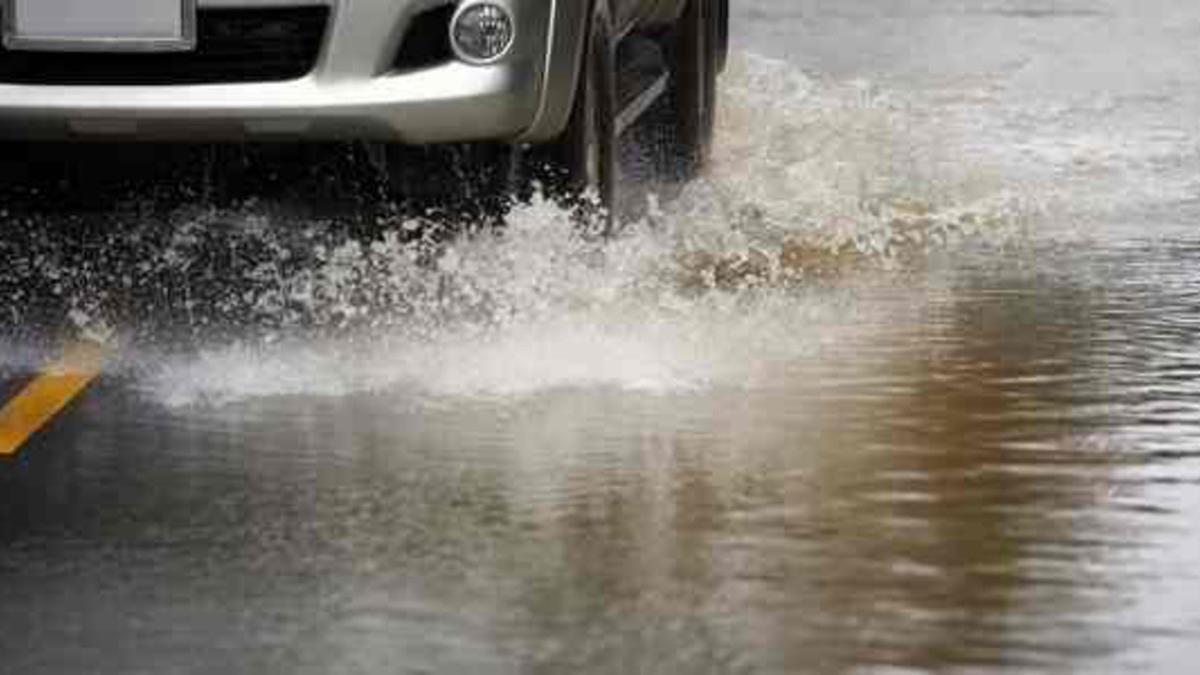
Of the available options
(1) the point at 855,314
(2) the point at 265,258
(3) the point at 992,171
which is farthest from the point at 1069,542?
(3) the point at 992,171

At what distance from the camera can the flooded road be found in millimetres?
6867

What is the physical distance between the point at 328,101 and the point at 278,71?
18 centimetres

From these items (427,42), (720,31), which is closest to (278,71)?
(427,42)

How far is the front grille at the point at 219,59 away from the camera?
10.4 meters

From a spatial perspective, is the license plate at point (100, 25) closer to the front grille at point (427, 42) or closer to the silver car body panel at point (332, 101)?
the silver car body panel at point (332, 101)

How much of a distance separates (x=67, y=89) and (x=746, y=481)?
9.26ft

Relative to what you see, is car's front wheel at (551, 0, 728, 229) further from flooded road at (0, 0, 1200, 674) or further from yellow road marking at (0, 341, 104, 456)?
yellow road marking at (0, 341, 104, 456)

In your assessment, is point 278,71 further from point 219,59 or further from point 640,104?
point 640,104

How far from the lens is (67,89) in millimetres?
10430

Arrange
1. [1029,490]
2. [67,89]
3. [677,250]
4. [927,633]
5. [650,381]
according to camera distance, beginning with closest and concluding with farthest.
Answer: [927,633], [1029,490], [650,381], [67,89], [677,250]

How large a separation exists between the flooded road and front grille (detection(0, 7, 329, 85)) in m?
0.66

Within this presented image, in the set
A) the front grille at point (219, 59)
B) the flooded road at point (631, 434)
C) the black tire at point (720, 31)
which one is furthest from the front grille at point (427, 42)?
the black tire at point (720, 31)

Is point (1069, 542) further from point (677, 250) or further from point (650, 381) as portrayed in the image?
point (677, 250)

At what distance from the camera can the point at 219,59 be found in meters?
10.5
